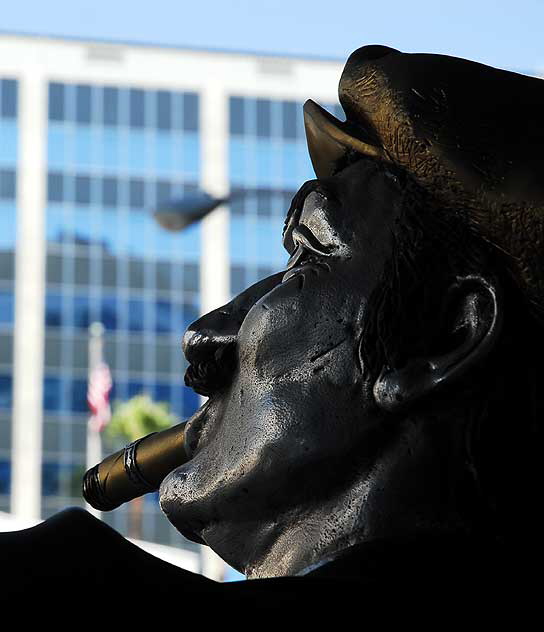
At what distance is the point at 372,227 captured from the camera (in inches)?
86.5

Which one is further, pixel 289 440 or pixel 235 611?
pixel 289 440

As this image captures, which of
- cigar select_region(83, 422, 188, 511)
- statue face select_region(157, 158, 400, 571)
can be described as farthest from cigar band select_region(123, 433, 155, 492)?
statue face select_region(157, 158, 400, 571)

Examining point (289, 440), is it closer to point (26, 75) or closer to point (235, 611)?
point (235, 611)

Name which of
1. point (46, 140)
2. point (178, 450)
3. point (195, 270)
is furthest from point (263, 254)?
point (178, 450)

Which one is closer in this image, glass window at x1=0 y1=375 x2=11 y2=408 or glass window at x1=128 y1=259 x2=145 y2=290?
glass window at x1=128 y1=259 x2=145 y2=290

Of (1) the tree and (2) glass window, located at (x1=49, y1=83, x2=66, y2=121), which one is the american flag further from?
(2) glass window, located at (x1=49, y1=83, x2=66, y2=121)

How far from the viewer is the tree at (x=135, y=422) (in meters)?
37.5

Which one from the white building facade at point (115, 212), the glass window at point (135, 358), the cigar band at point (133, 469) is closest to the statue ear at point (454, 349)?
the cigar band at point (133, 469)

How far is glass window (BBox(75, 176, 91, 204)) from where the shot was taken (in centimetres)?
4128

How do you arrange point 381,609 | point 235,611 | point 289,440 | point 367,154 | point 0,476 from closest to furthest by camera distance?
1. point 235,611
2. point 381,609
3. point 289,440
4. point 367,154
5. point 0,476

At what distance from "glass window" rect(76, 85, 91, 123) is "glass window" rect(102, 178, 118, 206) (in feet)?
6.46

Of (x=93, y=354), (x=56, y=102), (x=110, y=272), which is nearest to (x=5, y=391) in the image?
(x=93, y=354)

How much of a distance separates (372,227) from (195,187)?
40.1m

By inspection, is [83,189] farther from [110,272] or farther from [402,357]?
[402,357]
